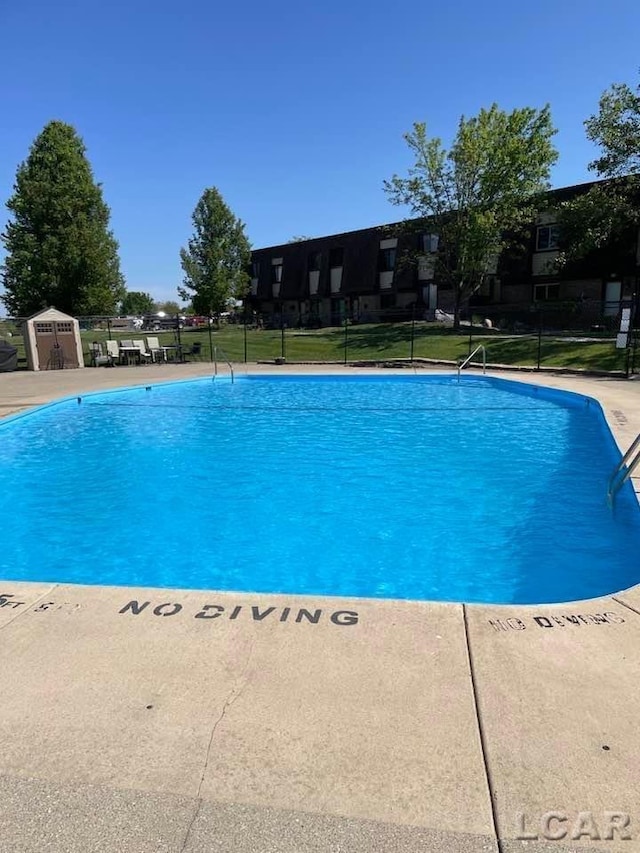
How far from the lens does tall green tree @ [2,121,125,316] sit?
35500 mm

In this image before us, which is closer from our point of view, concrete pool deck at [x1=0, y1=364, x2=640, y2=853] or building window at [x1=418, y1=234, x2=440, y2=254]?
concrete pool deck at [x1=0, y1=364, x2=640, y2=853]

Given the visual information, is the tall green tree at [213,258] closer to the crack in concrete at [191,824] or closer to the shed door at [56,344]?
the shed door at [56,344]

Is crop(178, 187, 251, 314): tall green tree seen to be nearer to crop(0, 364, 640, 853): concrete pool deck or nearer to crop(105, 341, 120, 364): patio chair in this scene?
crop(105, 341, 120, 364): patio chair

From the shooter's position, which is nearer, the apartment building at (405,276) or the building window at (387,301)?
the apartment building at (405,276)

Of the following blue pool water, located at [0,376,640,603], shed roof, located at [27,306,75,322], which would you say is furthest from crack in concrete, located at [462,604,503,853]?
shed roof, located at [27,306,75,322]

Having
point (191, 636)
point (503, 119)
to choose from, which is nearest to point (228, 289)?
point (503, 119)

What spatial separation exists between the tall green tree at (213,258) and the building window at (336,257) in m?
7.60

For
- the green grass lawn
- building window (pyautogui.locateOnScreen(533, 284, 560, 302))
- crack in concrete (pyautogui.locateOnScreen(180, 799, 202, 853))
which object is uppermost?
building window (pyautogui.locateOnScreen(533, 284, 560, 302))

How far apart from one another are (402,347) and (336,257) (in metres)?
21.1

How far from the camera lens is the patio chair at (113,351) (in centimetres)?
2444

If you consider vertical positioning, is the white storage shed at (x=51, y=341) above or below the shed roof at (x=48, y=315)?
below

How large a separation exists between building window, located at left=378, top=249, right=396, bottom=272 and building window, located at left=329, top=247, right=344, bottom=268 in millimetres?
3857

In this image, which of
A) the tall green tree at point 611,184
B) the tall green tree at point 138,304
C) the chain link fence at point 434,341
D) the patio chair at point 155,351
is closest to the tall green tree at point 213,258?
the chain link fence at point 434,341

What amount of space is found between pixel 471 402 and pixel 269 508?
31.2 ft
